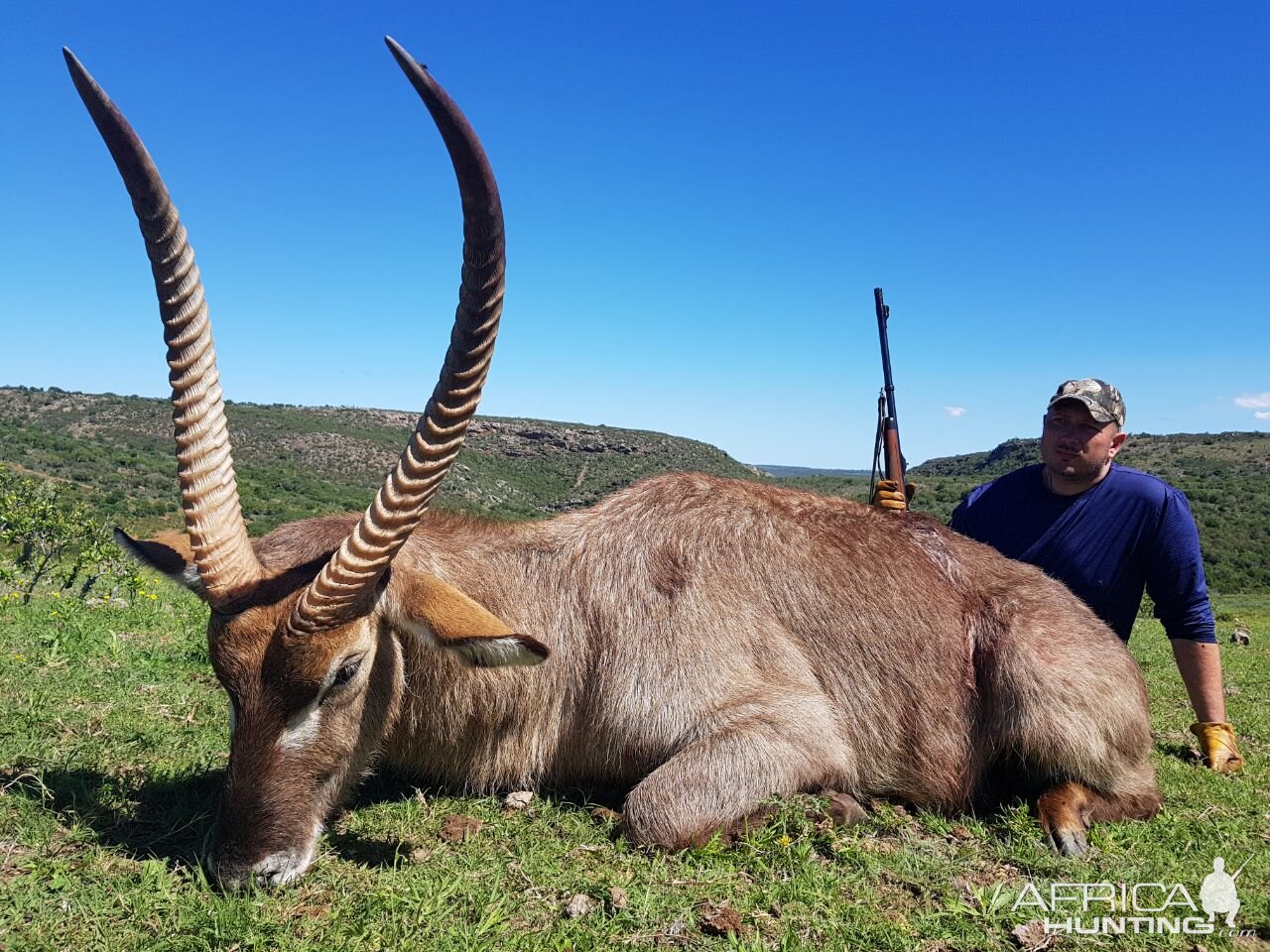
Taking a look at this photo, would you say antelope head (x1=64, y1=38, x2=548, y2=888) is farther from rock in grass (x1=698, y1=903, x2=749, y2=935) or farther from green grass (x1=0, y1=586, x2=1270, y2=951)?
rock in grass (x1=698, y1=903, x2=749, y2=935)

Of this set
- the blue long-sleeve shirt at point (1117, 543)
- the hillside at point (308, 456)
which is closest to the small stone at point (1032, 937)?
the blue long-sleeve shirt at point (1117, 543)

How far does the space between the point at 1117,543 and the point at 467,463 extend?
65811 mm

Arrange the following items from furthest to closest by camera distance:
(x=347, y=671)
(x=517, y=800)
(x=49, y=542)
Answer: (x=49, y=542) → (x=517, y=800) → (x=347, y=671)

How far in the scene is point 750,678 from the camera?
4387 mm

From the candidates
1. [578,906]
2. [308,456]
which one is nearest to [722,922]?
[578,906]

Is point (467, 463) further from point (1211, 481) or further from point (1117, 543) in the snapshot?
point (1117, 543)

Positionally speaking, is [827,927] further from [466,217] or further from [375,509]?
[466,217]

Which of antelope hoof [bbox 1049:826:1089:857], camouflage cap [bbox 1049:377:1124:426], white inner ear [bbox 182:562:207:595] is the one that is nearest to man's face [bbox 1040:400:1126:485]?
camouflage cap [bbox 1049:377:1124:426]

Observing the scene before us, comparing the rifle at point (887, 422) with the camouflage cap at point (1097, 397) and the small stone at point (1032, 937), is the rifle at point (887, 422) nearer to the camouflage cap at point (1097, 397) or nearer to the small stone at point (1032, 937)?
the camouflage cap at point (1097, 397)

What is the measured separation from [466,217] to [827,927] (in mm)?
3102

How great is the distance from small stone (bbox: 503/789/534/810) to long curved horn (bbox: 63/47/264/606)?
1.79 meters

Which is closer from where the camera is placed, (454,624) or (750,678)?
(454,624)

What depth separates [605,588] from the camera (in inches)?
182

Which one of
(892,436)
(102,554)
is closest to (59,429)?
(102,554)
